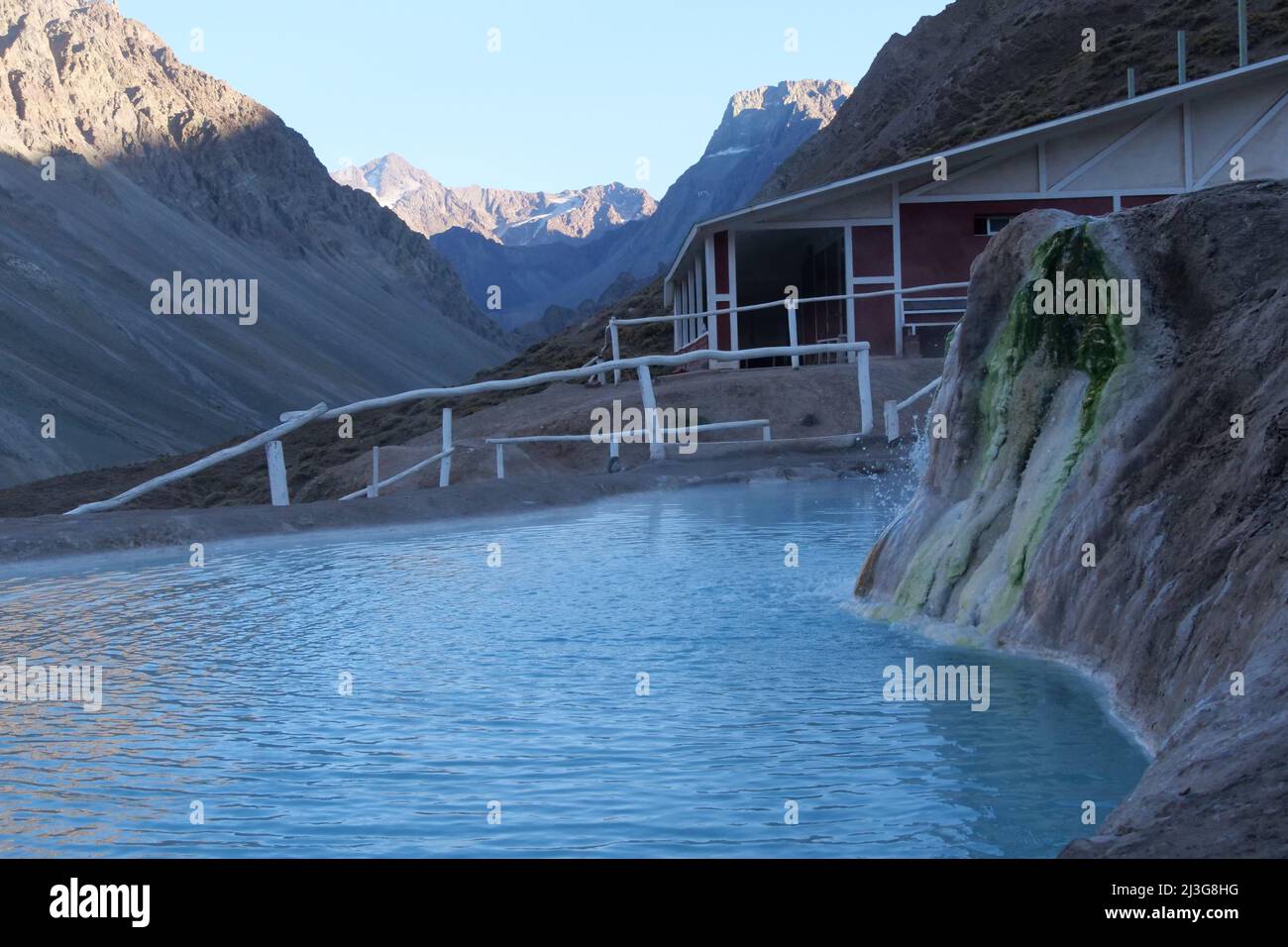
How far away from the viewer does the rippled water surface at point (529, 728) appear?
4.22 metres

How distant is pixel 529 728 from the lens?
546cm

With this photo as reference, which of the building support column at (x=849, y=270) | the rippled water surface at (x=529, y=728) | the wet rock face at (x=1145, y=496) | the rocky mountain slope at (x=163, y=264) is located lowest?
the rippled water surface at (x=529, y=728)

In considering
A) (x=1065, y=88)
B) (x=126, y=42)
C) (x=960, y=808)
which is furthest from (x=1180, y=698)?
(x=126, y=42)

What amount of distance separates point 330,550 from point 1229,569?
25.4 ft

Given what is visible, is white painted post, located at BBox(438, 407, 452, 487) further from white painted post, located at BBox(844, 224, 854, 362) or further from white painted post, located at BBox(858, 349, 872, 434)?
white painted post, located at BBox(844, 224, 854, 362)

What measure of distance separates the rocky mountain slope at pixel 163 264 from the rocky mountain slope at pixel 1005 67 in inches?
1220

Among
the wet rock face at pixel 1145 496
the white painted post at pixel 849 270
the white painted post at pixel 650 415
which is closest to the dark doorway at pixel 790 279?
the white painted post at pixel 849 270

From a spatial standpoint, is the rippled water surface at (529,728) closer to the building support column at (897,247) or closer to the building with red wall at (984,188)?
the building support column at (897,247)

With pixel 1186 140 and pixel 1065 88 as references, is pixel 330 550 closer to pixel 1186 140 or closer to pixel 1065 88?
pixel 1186 140

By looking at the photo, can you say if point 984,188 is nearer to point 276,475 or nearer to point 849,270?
point 849,270

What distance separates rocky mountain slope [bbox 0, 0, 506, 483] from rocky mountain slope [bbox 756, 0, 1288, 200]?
31.0 meters

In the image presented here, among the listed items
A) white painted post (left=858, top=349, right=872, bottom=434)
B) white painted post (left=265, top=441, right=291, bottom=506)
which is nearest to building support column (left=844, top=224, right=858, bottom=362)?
white painted post (left=858, top=349, right=872, bottom=434)

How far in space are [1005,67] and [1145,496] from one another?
6389 cm

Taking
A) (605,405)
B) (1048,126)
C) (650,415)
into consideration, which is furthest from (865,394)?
(1048,126)
